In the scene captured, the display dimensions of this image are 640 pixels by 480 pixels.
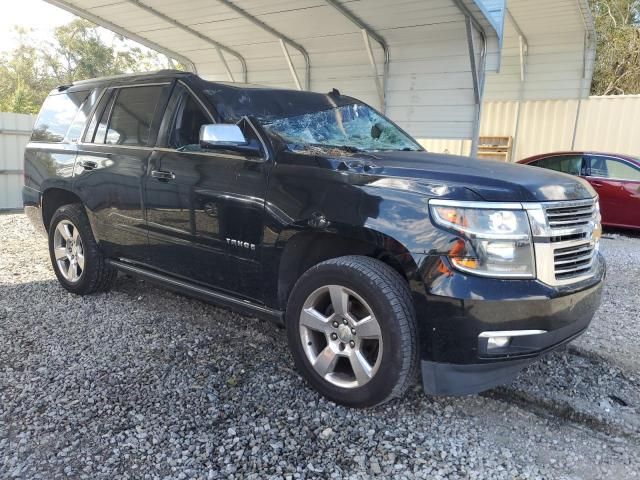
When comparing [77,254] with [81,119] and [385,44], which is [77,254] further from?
[385,44]

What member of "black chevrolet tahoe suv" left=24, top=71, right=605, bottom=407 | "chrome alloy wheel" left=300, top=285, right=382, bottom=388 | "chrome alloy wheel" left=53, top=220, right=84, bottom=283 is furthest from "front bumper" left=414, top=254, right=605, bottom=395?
"chrome alloy wheel" left=53, top=220, right=84, bottom=283

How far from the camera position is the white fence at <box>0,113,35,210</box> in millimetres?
10930

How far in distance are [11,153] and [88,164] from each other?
8264 millimetres

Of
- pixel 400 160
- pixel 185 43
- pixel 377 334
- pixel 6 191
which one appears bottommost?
pixel 6 191

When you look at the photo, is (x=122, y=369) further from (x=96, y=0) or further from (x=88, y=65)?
(x=88, y=65)

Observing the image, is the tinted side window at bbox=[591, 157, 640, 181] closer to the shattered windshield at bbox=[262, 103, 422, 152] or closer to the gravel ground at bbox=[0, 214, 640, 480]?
the gravel ground at bbox=[0, 214, 640, 480]

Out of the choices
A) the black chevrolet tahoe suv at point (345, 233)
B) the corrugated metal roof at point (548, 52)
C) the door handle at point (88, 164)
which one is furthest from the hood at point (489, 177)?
the corrugated metal roof at point (548, 52)

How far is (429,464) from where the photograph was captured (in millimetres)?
2418

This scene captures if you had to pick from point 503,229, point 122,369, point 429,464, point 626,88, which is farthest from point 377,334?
point 626,88

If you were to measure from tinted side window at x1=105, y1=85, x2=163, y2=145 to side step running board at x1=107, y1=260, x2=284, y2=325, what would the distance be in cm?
104

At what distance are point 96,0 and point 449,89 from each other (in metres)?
7.10

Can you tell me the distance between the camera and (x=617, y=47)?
1998 centimetres

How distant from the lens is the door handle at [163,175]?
144 inches

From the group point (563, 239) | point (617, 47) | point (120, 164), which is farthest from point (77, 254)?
point (617, 47)
